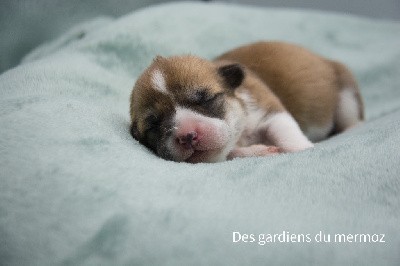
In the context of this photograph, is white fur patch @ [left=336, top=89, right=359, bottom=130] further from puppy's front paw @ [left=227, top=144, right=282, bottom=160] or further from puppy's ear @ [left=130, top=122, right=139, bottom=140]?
puppy's ear @ [left=130, top=122, right=139, bottom=140]

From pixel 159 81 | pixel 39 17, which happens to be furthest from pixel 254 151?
pixel 39 17

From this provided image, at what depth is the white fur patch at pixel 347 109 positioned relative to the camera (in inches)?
102

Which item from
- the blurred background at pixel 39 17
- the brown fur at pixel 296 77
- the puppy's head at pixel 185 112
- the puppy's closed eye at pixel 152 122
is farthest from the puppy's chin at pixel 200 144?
the blurred background at pixel 39 17

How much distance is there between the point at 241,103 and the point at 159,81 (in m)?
0.44

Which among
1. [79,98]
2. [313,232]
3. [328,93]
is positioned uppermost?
[313,232]

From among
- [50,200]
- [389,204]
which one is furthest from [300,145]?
[50,200]

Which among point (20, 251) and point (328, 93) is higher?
point (20, 251)

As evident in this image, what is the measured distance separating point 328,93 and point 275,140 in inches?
28.6

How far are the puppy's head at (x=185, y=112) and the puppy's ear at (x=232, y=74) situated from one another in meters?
0.01

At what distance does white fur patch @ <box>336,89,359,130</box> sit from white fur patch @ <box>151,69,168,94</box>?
1326 mm

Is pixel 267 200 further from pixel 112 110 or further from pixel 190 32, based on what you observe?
pixel 190 32

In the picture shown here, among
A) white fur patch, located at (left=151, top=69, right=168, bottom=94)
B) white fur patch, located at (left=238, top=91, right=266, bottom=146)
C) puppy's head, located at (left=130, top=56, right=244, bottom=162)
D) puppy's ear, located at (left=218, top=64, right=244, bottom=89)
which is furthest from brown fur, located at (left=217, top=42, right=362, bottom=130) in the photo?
white fur patch, located at (left=151, top=69, right=168, bottom=94)

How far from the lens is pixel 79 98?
71.1 inches

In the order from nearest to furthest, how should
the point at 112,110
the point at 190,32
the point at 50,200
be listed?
the point at 50,200 < the point at 112,110 < the point at 190,32
